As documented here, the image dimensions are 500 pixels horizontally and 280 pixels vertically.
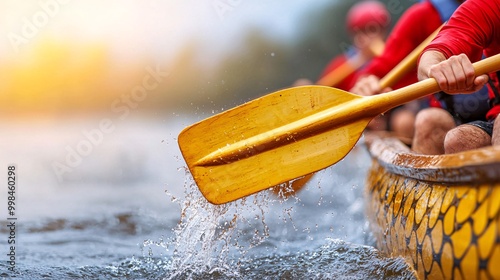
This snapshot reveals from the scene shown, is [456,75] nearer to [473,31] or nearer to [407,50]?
[473,31]

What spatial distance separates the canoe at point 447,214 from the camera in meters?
1.19

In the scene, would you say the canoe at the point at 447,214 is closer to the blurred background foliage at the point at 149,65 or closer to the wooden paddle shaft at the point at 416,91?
the wooden paddle shaft at the point at 416,91

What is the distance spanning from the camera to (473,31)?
5.95ft

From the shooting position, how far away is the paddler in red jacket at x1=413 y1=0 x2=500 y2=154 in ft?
5.32

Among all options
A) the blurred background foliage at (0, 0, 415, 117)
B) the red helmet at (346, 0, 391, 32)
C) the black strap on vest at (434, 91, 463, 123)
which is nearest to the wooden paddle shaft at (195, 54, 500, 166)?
the black strap on vest at (434, 91, 463, 123)

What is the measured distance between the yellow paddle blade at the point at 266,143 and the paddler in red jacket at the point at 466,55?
300mm

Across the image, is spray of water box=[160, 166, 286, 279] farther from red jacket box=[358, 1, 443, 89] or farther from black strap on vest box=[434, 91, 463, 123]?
red jacket box=[358, 1, 443, 89]

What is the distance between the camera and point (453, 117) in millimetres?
2395

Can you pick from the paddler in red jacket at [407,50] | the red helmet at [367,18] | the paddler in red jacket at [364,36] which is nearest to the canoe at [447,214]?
the paddler in red jacket at [407,50]

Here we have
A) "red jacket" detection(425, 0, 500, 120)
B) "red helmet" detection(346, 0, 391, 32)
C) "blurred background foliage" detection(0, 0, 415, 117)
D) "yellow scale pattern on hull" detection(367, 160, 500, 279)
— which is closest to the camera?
"yellow scale pattern on hull" detection(367, 160, 500, 279)

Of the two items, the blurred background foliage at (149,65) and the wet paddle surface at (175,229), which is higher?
the blurred background foliage at (149,65)

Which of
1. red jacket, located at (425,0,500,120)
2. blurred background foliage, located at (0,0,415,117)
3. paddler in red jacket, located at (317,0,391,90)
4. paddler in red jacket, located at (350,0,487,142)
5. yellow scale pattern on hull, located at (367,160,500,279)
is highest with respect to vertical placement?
blurred background foliage, located at (0,0,415,117)

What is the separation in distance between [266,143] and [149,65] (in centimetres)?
1122

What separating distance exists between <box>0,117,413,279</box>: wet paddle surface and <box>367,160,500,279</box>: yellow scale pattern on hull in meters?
0.13
